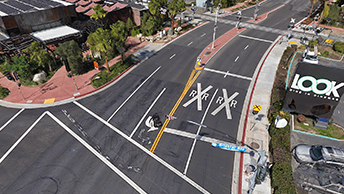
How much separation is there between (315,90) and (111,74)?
29.0 meters

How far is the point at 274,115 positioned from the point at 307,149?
16.1 ft

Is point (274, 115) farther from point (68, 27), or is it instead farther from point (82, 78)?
point (68, 27)

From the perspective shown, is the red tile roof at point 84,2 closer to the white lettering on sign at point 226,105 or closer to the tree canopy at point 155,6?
the tree canopy at point 155,6

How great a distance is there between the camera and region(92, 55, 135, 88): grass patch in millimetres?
32188

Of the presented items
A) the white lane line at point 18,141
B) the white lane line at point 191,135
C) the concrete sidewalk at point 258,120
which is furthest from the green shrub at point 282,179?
the white lane line at point 18,141

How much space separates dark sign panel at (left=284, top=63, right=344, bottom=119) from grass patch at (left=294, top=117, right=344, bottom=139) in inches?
68.5

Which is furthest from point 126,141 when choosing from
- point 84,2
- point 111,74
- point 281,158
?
point 84,2

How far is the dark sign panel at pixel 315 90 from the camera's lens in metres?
19.8

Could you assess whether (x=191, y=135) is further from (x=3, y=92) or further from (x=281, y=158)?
(x=3, y=92)

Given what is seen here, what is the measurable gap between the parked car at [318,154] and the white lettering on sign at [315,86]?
567 cm

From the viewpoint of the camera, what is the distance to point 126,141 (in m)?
22.6

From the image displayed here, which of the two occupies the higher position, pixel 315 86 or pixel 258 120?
pixel 315 86

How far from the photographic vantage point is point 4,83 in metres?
33.5

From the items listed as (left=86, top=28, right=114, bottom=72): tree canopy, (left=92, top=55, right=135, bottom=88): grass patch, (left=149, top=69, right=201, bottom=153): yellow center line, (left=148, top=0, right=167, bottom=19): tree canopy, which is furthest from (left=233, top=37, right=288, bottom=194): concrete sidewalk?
(left=148, top=0, right=167, bottom=19): tree canopy
